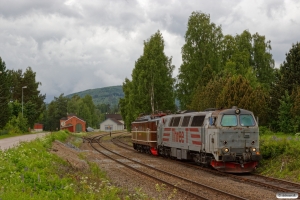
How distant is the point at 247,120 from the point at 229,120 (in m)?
1.03

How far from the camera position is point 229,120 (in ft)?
66.9

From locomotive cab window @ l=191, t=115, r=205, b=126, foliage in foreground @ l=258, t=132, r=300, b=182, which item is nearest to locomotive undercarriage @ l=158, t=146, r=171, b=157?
locomotive cab window @ l=191, t=115, r=205, b=126

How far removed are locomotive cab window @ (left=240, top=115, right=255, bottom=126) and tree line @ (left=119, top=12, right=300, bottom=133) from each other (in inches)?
716

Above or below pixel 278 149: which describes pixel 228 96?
above

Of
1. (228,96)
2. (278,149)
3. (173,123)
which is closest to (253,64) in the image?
(228,96)

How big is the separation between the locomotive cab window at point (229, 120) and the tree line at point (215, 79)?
1873 centimetres

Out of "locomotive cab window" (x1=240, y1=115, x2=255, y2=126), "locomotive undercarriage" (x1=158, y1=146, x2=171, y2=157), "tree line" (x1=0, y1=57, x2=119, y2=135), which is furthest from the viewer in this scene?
"tree line" (x1=0, y1=57, x2=119, y2=135)

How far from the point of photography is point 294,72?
4762cm

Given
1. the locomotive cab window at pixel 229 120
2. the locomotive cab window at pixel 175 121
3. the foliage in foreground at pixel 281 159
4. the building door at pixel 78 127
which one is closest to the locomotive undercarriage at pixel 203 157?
the locomotive cab window at pixel 229 120

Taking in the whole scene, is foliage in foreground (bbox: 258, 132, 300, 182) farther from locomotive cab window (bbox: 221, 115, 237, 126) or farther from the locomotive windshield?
locomotive cab window (bbox: 221, 115, 237, 126)

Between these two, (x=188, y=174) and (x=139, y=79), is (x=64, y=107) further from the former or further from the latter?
(x=188, y=174)

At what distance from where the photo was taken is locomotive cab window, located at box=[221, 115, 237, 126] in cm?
2028

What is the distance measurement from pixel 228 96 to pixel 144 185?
2445cm

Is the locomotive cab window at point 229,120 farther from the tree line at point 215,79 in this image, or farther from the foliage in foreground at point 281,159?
the tree line at point 215,79
